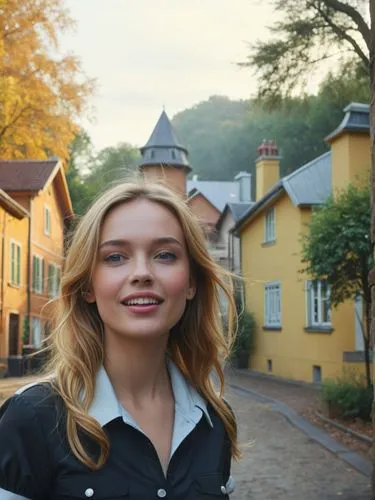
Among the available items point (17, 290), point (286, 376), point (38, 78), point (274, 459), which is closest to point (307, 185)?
point (286, 376)

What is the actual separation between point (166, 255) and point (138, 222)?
0.10 meters

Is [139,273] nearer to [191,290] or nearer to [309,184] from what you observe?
[191,290]

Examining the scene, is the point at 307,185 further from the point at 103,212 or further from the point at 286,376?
the point at 103,212

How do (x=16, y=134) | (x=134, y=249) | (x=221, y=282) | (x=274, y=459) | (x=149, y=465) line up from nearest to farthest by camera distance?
(x=149, y=465), (x=134, y=249), (x=221, y=282), (x=274, y=459), (x=16, y=134)

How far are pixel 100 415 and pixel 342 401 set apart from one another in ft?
34.8

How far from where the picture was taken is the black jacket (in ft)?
4.71

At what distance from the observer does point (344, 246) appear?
41.1ft

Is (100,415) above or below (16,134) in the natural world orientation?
below

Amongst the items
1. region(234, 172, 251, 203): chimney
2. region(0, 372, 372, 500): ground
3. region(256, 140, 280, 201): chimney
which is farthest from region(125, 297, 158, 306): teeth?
region(234, 172, 251, 203): chimney

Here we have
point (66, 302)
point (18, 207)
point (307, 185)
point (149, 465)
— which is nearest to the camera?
point (149, 465)

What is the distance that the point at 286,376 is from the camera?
21719 millimetres

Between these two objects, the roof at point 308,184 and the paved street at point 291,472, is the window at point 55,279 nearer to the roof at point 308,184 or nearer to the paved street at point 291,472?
the paved street at point 291,472

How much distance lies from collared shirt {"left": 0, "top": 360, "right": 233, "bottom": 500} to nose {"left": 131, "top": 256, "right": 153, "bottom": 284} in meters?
0.23

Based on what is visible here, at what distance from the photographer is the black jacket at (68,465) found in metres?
1.43
